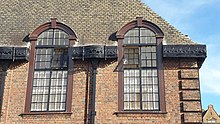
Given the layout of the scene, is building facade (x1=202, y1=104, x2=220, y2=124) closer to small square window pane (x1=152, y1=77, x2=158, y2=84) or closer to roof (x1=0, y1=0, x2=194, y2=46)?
roof (x1=0, y1=0, x2=194, y2=46)

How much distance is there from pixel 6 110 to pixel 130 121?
5353 millimetres

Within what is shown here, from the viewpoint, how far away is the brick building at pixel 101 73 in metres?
13.6

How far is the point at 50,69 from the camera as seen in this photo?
1471 cm

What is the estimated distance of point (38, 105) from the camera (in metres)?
14.1

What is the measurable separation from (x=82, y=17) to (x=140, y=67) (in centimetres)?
422

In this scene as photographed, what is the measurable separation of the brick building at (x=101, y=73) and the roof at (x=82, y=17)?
69mm

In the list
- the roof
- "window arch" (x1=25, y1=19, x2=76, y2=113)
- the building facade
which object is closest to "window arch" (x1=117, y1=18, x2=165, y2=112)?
the roof

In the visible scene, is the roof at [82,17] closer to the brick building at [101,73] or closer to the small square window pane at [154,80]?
the brick building at [101,73]

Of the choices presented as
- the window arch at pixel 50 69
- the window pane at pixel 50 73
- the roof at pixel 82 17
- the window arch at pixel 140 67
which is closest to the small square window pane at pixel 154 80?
the window arch at pixel 140 67

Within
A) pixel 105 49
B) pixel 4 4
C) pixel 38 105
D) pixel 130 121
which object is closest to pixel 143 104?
pixel 130 121

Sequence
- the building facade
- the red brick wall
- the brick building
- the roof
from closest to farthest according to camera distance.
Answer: the red brick wall, the brick building, the roof, the building facade

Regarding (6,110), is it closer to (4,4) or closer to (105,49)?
(105,49)

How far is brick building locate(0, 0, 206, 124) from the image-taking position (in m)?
13.6

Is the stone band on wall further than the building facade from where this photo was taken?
No
